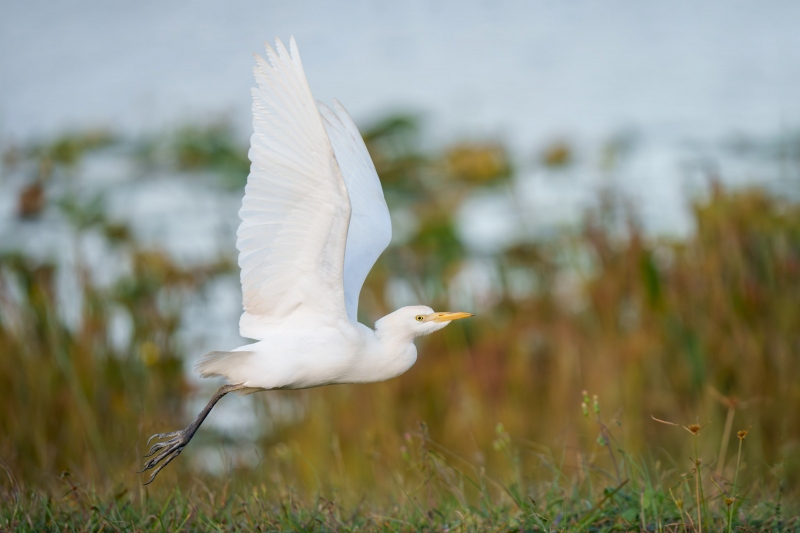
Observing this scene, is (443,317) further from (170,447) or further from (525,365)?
(525,365)

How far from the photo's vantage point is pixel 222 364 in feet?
13.4

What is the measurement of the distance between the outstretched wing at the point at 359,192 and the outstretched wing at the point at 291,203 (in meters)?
0.62

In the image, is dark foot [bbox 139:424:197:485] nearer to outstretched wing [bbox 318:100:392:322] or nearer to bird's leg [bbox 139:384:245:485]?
bird's leg [bbox 139:384:245:485]

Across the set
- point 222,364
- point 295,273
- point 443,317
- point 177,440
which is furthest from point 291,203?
point 177,440

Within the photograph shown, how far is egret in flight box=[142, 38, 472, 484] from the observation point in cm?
371

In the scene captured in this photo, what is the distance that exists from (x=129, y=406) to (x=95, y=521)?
10.8ft

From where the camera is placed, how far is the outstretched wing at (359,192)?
4.70 metres

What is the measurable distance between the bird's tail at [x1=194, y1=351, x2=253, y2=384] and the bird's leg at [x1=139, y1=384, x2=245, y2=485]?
0.08 m

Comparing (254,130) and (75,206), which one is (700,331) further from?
(75,206)

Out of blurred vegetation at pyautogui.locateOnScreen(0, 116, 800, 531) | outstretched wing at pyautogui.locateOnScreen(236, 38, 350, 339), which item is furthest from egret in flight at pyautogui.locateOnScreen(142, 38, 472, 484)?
blurred vegetation at pyautogui.locateOnScreen(0, 116, 800, 531)

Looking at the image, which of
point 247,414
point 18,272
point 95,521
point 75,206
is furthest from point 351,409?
point 75,206

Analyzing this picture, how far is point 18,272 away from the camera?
8.16m

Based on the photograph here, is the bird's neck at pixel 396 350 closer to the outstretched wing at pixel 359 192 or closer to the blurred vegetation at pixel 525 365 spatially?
the outstretched wing at pixel 359 192

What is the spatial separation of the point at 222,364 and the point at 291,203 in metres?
0.81
